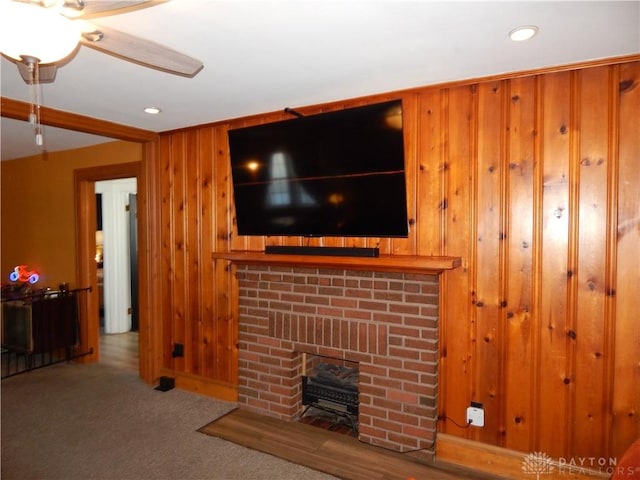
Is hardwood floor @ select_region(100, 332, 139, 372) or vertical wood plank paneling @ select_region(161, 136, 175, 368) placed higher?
vertical wood plank paneling @ select_region(161, 136, 175, 368)

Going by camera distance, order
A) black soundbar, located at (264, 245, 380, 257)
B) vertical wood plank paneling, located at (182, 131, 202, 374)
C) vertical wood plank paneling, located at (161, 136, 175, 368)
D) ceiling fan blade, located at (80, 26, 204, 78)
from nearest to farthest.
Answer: ceiling fan blade, located at (80, 26, 204, 78) < black soundbar, located at (264, 245, 380, 257) < vertical wood plank paneling, located at (182, 131, 202, 374) < vertical wood plank paneling, located at (161, 136, 175, 368)

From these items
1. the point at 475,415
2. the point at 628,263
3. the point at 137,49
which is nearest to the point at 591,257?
the point at 628,263

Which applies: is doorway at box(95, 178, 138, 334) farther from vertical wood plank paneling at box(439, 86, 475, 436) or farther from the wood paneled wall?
vertical wood plank paneling at box(439, 86, 475, 436)

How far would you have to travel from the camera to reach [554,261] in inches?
87.7

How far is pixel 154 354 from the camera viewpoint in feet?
12.5

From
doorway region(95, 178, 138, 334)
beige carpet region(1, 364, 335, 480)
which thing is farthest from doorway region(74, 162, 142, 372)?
doorway region(95, 178, 138, 334)

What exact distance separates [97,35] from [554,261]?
7.78 ft

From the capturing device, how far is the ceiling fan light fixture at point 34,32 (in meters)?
1.13

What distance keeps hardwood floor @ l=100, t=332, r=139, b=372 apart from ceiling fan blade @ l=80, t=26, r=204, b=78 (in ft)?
11.6

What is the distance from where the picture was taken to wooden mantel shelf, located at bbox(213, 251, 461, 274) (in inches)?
91.0

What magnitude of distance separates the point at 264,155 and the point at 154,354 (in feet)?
7.29

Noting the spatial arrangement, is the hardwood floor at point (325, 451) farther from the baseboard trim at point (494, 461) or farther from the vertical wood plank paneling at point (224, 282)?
the vertical wood plank paneling at point (224, 282)

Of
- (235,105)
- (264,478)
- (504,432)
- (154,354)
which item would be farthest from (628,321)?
(154,354)

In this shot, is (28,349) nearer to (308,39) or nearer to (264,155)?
(264,155)
